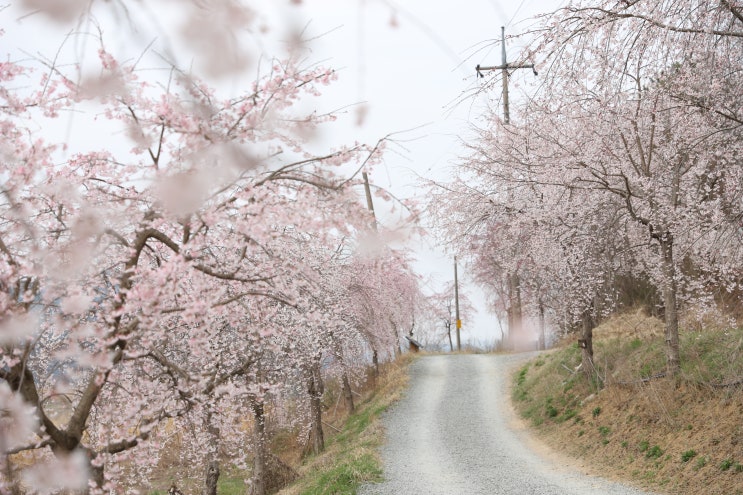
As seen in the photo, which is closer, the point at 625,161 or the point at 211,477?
the point at 625,161

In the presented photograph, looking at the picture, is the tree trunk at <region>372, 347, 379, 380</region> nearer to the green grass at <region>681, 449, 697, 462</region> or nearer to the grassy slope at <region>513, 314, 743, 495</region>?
the grassy slope at <region>513, 314, 743, 495</region>

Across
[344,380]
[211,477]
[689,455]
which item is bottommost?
[211,477]

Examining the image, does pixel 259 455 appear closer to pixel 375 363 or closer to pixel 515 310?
pixel 375 363

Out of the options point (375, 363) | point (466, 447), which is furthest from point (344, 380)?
point (466, 447)

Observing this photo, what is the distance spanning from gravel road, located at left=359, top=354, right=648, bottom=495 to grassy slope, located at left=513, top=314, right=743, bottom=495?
1.81 feet

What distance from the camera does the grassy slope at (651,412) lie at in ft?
26.6

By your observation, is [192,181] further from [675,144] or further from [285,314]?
[285,314]

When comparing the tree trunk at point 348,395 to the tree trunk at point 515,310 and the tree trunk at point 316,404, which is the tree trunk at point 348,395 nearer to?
the tree trunk at point 316,404

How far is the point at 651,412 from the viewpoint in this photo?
10203mm

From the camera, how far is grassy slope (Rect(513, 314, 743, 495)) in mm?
8117

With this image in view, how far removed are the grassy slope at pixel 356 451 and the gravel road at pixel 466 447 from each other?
0.27 metres

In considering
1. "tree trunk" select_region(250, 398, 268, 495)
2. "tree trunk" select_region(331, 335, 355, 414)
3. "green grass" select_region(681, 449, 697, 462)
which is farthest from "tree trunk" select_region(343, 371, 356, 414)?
"green grass" select_region(681, 449, 697, 462)

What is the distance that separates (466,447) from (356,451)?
2.19 meters

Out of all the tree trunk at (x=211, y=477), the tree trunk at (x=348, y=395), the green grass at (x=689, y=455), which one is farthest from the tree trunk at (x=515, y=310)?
the green grass at (x=689, y=455)
